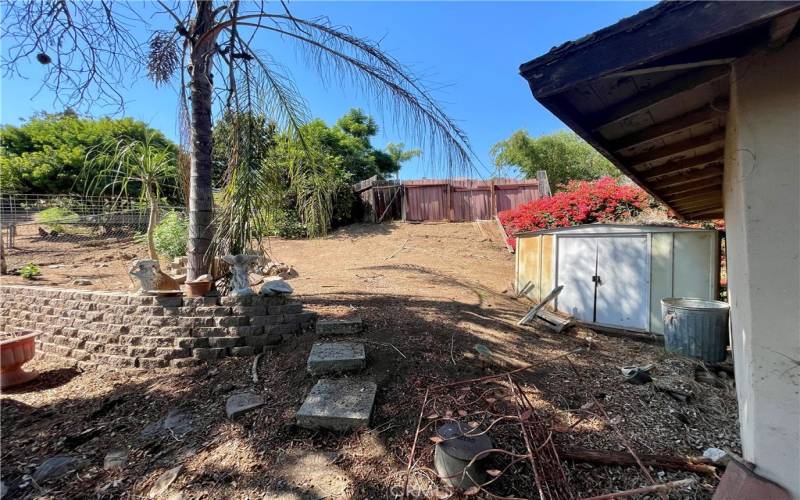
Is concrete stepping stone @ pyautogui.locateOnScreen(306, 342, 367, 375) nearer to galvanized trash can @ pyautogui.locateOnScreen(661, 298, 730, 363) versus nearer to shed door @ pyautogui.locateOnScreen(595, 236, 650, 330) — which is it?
galvanized trash can @ pyautogui.locateOnScreen(661, 298, 730, 363)

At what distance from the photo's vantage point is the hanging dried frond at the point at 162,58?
3930mm

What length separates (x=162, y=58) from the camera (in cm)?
407

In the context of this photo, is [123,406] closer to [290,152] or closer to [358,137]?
[290,152]

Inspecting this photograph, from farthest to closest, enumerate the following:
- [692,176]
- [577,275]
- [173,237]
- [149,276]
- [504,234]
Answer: [504,234], [173,237], [577,275], [149,276], [692,176]

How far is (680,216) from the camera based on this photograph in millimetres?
6031

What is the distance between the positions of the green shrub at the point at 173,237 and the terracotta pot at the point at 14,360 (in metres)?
4.64

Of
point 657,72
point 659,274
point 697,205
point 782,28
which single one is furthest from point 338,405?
point 697,205

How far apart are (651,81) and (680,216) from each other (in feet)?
20.7

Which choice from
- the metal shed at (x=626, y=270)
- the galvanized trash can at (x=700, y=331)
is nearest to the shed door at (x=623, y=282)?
the metal shed at (x=626, y=270)

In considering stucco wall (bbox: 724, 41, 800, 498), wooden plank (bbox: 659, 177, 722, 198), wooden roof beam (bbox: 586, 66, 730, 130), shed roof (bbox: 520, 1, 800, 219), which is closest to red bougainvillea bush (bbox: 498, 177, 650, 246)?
wooden plank (bbox: 659, 177, 722, 198)

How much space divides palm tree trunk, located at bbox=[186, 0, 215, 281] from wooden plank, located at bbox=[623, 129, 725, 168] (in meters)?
4.38

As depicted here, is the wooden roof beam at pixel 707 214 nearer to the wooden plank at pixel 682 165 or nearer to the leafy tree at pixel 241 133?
the wooden plank at pixel 682 165

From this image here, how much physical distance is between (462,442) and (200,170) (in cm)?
400

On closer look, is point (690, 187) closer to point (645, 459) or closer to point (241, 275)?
point (645, 459)
